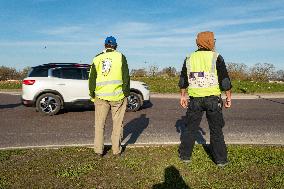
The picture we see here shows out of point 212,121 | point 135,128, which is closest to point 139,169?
point 212,121

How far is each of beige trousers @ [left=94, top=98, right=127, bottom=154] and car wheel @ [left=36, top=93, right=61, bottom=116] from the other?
6.43 m

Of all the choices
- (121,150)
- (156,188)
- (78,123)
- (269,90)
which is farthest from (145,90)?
(269,90)

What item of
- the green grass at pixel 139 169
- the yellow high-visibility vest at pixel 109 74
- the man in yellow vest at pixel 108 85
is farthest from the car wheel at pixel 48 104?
the yellow high-visibility vest at pixel 109 74

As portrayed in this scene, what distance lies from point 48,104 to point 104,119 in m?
6.59

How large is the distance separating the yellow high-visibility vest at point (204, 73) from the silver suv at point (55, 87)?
7.37 meters

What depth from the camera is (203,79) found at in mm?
5758

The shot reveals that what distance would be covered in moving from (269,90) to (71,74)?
14.2 m

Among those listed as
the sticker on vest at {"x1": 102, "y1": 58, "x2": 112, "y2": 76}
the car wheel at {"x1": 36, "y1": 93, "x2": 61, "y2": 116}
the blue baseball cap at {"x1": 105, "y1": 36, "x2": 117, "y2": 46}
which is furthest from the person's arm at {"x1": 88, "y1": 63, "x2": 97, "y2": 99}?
the car wheel at {"x1": 36, "y1": 93, "x2": 61, "y2": 116}

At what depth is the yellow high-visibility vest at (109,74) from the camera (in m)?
6.29

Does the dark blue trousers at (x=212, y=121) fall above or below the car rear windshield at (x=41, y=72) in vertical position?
below

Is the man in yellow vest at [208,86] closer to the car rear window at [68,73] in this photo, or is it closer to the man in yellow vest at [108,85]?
the man in yellow vest at [108,85]

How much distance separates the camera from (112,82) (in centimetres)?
633

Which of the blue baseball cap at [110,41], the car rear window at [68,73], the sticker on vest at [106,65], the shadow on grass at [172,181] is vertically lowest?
the shadow on grass at [172,181]

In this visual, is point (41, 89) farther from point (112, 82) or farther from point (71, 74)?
point (112, 82)
